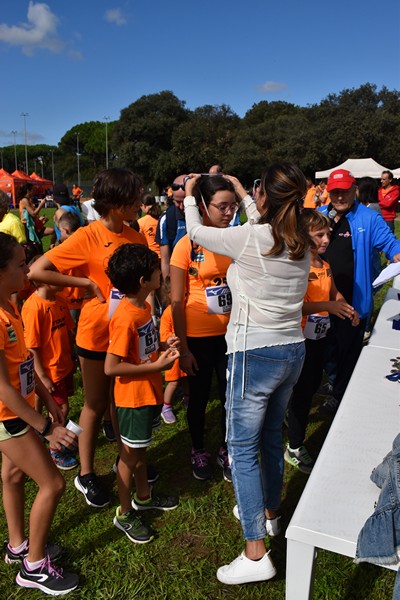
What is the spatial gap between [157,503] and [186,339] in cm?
99

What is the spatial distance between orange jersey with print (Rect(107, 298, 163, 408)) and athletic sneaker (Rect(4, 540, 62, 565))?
82 centimetres

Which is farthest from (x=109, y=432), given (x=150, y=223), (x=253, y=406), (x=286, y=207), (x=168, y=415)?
(x=150, y=223)

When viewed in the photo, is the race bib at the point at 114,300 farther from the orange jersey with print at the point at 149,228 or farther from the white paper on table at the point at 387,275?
the orange jersey with print at the point at 149,228

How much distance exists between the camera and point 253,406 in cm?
196

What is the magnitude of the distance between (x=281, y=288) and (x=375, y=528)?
2.99 ft

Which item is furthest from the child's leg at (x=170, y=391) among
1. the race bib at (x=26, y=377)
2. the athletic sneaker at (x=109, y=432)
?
the race bib at (x=26, y=377)

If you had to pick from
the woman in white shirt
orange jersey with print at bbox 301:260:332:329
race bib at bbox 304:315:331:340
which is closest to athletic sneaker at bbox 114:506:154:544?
the woman in white shirt

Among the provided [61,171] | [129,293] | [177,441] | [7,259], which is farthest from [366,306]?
[61,171]

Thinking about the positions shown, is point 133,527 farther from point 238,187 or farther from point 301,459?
point 238,187

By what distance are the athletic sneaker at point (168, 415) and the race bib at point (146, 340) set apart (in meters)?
1.58

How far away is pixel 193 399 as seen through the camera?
2910 millimetres

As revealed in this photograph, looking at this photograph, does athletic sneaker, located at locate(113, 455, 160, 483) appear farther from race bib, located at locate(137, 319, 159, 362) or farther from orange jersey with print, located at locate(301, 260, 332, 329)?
orange jersey with print, located at locate(301, 260, 332, 329)

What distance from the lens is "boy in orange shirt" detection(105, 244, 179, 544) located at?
7.07 ft

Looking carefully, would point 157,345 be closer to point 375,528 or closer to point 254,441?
point 254,441
